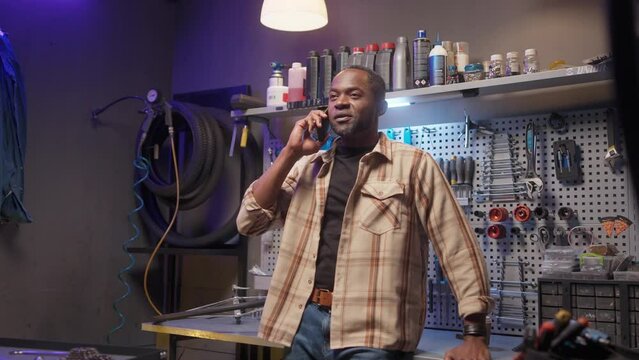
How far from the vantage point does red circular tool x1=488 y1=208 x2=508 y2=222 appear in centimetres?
253

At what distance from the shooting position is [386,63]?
8.96ft

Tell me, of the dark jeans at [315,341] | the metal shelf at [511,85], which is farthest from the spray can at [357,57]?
the dark jeans at [315,341]

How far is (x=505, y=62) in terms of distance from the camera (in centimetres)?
258

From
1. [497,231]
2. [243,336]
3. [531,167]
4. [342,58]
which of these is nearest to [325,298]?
[243,336]

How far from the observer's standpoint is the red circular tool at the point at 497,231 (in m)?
2.53

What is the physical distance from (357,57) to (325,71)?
0.64 feet

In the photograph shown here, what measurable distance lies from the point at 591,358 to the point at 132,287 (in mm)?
3230

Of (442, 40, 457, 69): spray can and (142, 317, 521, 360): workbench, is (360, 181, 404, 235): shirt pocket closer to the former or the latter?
(142, 317, 521, 360): workbench

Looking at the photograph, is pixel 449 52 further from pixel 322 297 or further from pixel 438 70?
pixel 322 297

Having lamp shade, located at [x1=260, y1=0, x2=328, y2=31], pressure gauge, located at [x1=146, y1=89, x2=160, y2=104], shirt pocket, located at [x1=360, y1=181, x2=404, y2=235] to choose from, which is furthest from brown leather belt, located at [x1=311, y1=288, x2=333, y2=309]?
pressure gauge, located at [x1=146, y1=89, x2=160, y2=104]

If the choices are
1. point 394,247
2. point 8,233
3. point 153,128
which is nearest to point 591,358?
point 394,247

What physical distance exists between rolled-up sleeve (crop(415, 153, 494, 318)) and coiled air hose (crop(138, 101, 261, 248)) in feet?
5.22

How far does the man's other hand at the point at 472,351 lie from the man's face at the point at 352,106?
27.0 inches

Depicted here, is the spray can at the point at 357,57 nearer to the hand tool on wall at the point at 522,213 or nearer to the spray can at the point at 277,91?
the spray can at the point at 277,91
